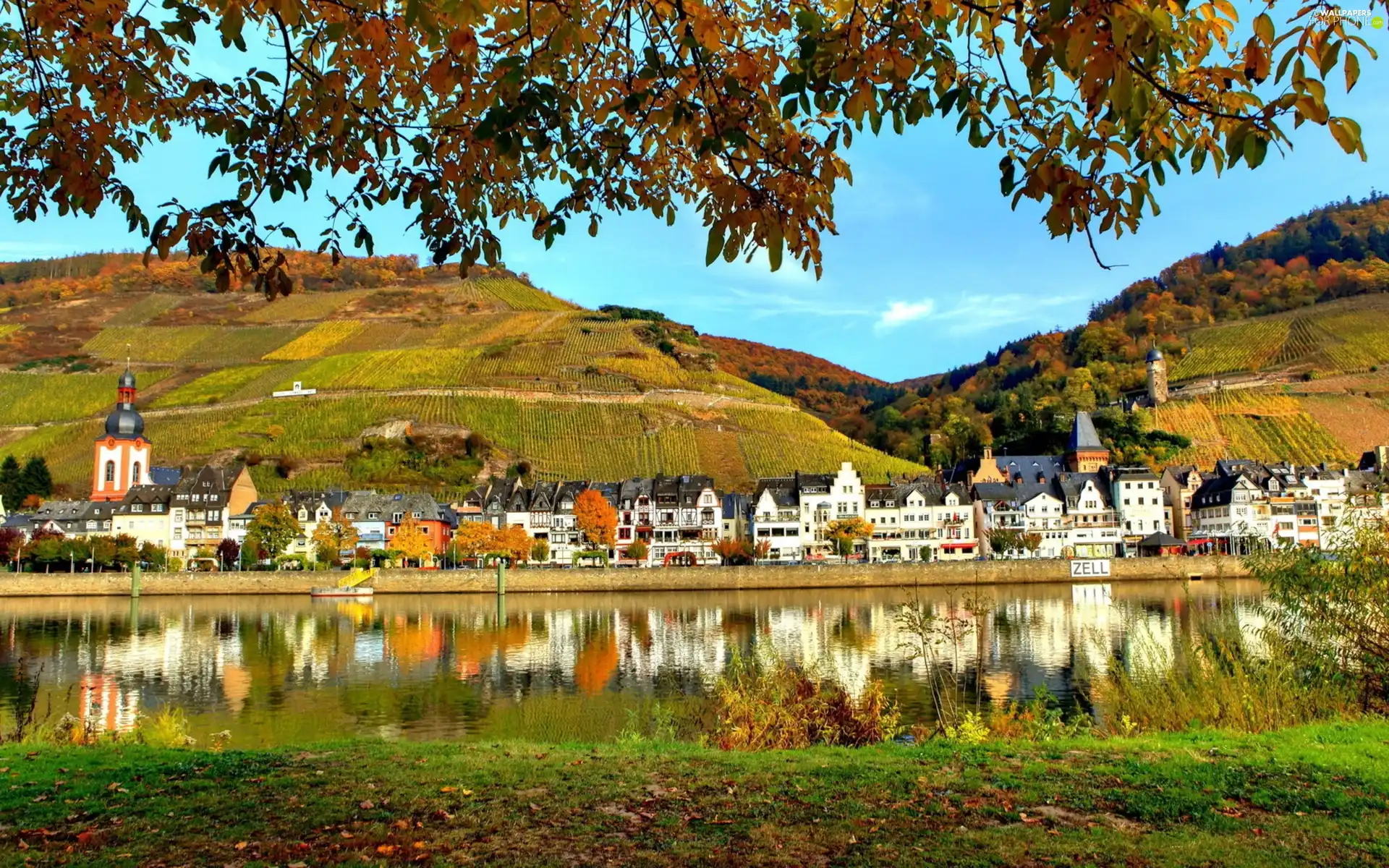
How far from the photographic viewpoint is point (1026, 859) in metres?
6.14

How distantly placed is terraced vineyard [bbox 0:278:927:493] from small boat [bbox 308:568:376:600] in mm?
29288

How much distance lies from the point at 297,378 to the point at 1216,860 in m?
119

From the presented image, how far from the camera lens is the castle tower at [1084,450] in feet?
320

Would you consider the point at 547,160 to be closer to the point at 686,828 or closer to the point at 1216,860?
the point at 686,828

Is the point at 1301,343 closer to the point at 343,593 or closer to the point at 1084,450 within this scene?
the point at 1084,450

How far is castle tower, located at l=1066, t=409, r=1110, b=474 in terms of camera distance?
97438 millimetres

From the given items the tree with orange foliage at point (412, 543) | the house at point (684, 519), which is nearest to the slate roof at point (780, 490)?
the house at point (684, 519)

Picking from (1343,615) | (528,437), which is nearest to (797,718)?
(1343,615)

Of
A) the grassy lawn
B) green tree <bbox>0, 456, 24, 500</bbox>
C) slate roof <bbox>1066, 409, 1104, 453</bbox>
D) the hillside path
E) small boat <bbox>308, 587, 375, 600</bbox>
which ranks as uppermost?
the hillside path

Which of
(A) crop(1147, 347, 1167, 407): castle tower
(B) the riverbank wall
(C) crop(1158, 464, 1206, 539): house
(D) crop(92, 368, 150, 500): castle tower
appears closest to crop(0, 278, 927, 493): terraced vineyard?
(D) crop(92, 368, 150, 500): castle tower

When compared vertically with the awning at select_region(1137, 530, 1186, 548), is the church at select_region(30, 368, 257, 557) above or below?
above

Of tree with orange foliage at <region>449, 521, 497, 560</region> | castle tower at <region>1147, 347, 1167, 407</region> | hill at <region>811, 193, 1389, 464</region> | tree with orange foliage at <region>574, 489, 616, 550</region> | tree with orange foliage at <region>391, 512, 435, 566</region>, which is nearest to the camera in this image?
tree with orange foliage at <region>449, 521, 497, 560</region>

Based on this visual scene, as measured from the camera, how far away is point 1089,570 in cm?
6462

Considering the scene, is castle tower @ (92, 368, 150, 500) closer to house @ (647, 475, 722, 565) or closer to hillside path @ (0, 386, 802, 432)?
hillside path @ (0, 386, 802, 432)
